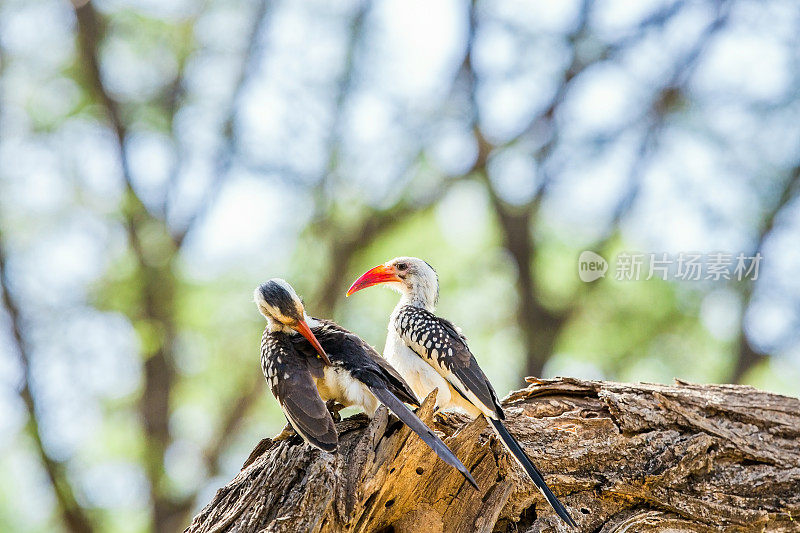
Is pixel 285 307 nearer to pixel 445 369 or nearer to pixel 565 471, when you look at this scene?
pixel 445 369

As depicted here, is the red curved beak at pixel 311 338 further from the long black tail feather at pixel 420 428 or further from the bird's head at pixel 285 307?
the long black tail feather at pixel 420 428

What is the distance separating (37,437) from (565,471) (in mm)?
8194

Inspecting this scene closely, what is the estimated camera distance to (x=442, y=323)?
4375 millimetres

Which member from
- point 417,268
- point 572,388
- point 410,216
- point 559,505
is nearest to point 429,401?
point 559,505

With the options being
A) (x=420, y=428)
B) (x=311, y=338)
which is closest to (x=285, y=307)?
(x=311, y=338)

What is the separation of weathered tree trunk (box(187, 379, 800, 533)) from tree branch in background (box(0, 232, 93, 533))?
24.4 feet

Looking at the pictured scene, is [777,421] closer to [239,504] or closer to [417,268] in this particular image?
[417,268]

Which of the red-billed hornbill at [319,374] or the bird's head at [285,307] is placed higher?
the bird's head at [285,307]

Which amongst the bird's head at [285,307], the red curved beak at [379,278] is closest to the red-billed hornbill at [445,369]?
the red curved beak at [379,278]

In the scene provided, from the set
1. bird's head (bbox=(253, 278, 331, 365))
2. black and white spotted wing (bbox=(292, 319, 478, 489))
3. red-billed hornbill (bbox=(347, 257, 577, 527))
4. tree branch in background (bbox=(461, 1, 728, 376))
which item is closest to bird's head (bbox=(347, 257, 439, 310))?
red-billed hornbill (bbox=(347, 257, 577, 527))

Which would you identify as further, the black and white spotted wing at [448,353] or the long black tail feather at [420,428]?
the black and white spotted wing at [448,353]

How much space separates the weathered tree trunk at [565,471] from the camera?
3.22 metres

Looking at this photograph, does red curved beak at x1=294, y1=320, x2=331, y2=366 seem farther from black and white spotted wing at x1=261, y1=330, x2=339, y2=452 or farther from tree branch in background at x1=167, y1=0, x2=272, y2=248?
tree branch in background at x1=167, y1=0, x2=272, y2=248

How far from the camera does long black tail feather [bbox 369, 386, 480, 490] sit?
3.03 m
